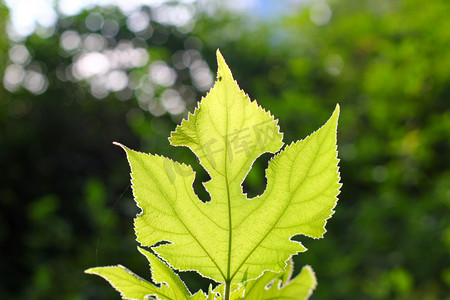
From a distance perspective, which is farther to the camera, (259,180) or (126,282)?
(259,180)

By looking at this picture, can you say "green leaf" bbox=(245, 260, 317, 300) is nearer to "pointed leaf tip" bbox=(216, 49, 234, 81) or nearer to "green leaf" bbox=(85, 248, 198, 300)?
"green leaf" bbox=(85, 248, 198, 300)

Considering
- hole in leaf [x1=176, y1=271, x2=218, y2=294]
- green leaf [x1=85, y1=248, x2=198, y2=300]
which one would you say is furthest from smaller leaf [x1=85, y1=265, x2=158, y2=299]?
hole in leaf [x1=176, y1=271, x2=218, y2=294]

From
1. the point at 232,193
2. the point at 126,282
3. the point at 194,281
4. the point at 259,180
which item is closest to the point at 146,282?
the point at 126,282

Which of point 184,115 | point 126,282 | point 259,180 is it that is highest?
point 184,115

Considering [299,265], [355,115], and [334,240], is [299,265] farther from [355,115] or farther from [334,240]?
[355,115]

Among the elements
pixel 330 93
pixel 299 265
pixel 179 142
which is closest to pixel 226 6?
pixel 330 93

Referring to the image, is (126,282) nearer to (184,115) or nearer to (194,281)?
(194,281)
